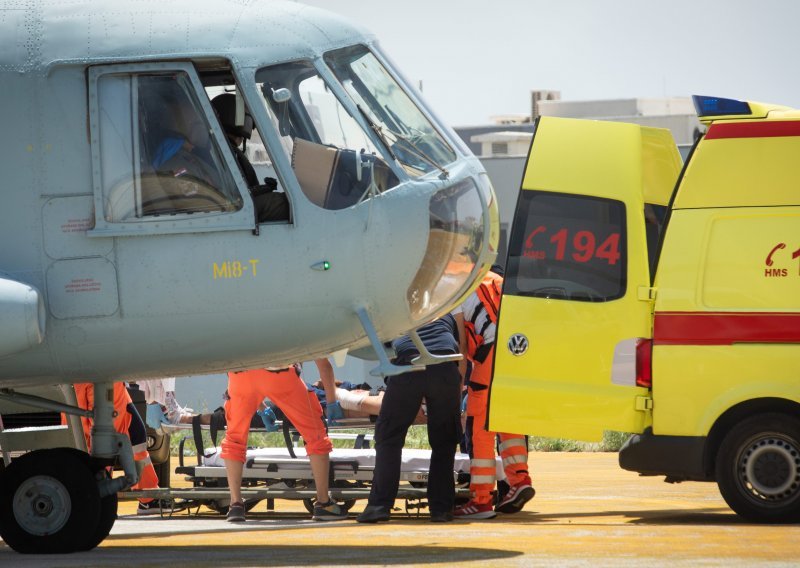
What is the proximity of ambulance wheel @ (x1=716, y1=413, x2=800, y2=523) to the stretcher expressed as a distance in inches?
86.0

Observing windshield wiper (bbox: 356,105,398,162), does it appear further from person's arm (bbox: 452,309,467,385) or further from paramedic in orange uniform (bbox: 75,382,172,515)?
paramedic in orange uniform (bbox: 75,382,172,515)

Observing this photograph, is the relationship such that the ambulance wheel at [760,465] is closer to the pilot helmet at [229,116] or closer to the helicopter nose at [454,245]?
the helicopter nose at [454,245]

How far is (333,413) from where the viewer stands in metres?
14.1

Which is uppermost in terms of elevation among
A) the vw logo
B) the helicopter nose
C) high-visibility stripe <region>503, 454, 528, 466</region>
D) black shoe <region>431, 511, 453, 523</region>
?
the helicopter nose

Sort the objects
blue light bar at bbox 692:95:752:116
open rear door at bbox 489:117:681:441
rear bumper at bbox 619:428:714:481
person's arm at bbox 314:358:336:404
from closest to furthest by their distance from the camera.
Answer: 1. rear bumper at bbox 619:428:714:481
2. blue light bar at bbox 692:95:752:116
3. open rear door at bbox 489:117:681:441
4. person's arm at bbox 314:358:336:404

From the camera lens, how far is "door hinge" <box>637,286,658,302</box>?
11.4 meters

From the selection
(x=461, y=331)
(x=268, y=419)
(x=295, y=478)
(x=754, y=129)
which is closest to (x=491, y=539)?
(x=461, y=331)

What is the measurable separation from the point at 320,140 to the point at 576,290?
3062 millimetres

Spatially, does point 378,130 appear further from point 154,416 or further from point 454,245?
point 154,416

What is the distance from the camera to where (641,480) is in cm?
1532

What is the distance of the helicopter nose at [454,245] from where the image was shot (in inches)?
362

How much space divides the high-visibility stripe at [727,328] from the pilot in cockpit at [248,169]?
3.31 meters

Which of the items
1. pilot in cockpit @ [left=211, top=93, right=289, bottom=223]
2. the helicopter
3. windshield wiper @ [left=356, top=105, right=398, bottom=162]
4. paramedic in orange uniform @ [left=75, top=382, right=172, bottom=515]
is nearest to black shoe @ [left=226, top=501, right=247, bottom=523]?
paramedic in orange uniform @ [left=75, top=382, right=172, bottom=515]

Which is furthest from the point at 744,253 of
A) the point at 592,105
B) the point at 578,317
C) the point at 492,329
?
the point at 592,105
